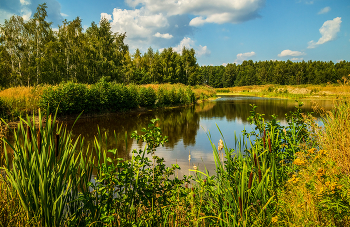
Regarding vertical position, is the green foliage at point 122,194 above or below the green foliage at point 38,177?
below

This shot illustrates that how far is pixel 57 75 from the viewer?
2450 cm

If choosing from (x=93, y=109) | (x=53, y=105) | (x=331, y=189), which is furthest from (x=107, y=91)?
(x=331, y=189)

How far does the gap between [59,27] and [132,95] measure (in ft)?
60.2

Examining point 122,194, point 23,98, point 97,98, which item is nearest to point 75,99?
point 97,98

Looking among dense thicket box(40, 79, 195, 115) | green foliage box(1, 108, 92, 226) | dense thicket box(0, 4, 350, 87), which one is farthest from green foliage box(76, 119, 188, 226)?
dense thicket box(0, 4, 350, 87)

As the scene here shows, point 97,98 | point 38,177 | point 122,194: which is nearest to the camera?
point 38,177

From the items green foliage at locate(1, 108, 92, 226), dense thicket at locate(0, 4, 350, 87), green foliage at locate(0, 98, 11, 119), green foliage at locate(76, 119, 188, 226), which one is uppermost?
dense thicket at locate(0, 4, 350, 87)

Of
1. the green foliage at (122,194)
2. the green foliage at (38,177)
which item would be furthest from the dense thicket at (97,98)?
the green foliage at (38,177)

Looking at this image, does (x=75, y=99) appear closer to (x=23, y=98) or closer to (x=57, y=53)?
(x=23, y=98)

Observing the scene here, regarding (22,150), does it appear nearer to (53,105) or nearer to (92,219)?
(92,219)

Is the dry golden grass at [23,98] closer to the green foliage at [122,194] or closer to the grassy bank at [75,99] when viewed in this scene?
the grassy bank at [75,99]

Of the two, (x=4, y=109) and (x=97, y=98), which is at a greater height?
(x=97, y=98)

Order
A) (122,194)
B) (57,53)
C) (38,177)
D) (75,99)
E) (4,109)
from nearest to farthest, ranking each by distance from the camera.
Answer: (38,177), (122,194), (4,109), (75,99), (57,53)

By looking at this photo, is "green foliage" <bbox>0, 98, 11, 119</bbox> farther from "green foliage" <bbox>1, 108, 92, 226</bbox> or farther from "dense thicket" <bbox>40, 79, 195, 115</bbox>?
"green foliage" <bbox>1, 108, 92, 226</bbox>
